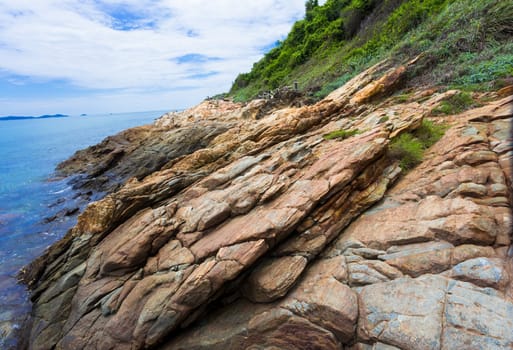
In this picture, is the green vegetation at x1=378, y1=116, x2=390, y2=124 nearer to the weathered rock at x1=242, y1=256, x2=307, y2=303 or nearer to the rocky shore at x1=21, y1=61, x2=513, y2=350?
the rocky shore at x1=21, y1=61, x2=513, y2=350

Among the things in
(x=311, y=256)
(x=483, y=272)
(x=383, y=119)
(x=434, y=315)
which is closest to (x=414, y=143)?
(x=383, y=119)

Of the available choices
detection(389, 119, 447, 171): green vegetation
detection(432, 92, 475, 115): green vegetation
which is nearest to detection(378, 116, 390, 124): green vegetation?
detection(389, 119, 447, 171): green vegetation

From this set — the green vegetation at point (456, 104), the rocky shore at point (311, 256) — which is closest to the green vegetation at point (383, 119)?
the rocky shore at point (311, 256)

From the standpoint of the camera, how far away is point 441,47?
52.5 feet

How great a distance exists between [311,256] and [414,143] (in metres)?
5.74

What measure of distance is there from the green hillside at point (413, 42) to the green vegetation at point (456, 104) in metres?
1.47

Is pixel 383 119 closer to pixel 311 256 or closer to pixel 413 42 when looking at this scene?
pixel 311 256

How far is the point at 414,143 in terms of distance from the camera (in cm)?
891

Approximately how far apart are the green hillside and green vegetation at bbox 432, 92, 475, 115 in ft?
4.81

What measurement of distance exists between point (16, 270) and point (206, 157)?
412 inches

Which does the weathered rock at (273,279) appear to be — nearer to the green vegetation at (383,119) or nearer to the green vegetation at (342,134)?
the green vegetation at (342,134)

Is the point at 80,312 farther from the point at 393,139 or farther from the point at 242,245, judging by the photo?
the point at 393,139

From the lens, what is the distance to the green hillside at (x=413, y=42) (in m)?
13.3

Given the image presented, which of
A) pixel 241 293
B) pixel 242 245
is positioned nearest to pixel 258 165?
pixel 242 245
